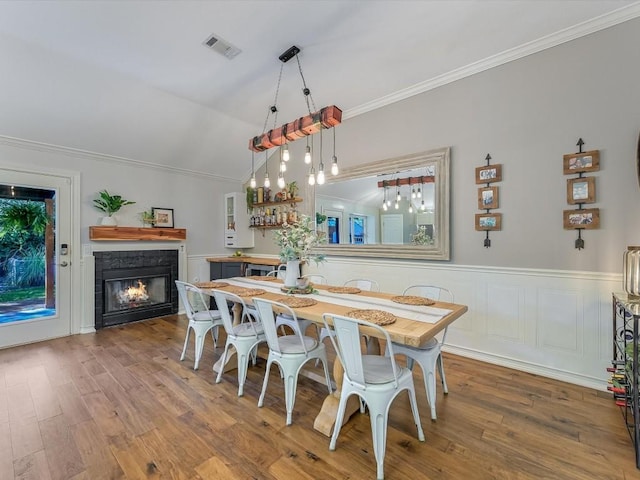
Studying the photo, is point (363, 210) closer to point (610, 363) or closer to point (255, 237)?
point (255, 237)

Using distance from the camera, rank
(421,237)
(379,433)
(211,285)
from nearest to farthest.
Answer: (379,433), (211,285), (421,237)

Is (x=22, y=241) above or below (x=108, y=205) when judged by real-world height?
below

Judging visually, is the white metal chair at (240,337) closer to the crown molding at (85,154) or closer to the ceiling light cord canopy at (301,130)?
the ceiling light cord canopy at (301,130)

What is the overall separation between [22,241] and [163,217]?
1676mm

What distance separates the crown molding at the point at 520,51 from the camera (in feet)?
7.72

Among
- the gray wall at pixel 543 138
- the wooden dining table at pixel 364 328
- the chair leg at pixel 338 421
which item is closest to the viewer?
the wooden dining table at pixel 364 328

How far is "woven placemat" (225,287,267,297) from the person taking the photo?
265 centimetres

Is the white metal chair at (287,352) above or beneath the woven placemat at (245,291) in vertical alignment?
beneath

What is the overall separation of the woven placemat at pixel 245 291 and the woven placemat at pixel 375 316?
1.02 meters

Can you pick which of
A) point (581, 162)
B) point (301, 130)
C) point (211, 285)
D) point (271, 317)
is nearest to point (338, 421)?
point (271, 317)

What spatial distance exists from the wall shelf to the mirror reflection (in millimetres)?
2345

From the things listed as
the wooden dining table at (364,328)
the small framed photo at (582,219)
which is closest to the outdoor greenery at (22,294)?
the wooden dining table at (364,328)

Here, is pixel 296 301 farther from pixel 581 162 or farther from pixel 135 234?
pixel 135 234

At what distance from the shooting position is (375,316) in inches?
75.6
